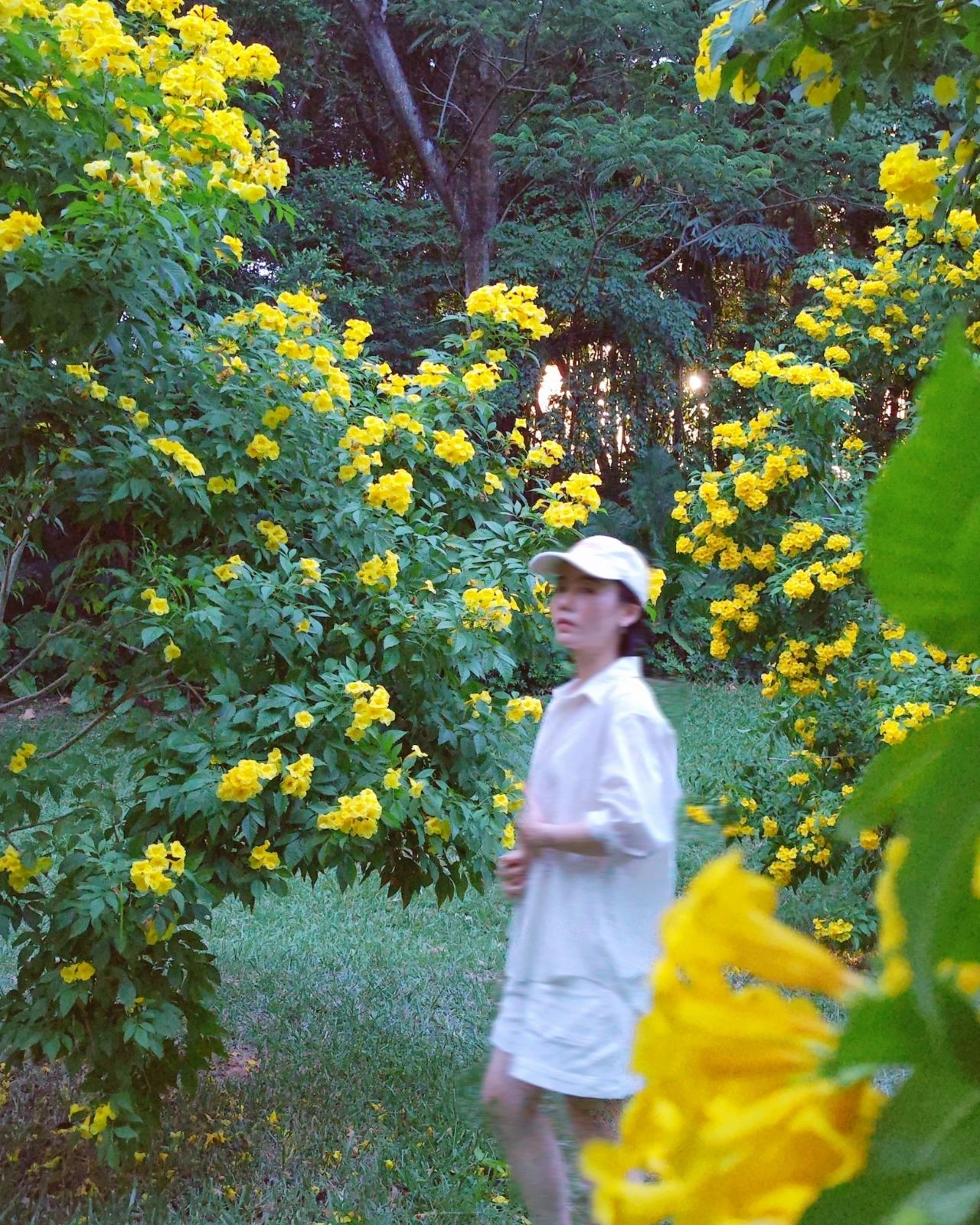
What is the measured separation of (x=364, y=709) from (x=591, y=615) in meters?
0.68

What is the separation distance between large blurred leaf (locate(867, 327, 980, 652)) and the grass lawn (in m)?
2.65

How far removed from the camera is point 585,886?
90.2 inches

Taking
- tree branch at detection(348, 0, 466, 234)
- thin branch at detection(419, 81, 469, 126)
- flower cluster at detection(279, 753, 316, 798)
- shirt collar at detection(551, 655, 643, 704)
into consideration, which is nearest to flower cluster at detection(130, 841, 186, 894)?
flower cluster at detection(279, 753, 316, 798)

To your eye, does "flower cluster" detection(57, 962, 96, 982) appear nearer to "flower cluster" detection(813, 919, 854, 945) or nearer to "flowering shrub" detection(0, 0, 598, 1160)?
"flowering shrub" detection(0, 0, 598, 1160)

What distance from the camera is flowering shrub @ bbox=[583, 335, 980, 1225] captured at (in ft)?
0.60

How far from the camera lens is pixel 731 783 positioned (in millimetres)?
5180

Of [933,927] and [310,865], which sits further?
[310,865]

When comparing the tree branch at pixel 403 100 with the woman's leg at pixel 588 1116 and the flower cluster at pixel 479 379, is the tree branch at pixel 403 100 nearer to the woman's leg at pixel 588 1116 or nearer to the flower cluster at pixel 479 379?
the flower cluster at pixel 479 379

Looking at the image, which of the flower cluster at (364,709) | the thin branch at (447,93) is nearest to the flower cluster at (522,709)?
the flower cluster at (364,709)

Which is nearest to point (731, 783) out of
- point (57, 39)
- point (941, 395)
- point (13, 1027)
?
point (13, 1027)

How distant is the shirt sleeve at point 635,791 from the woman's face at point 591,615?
0.70ft

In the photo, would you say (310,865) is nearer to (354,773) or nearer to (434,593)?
(354,773)

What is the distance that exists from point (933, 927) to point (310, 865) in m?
3.01

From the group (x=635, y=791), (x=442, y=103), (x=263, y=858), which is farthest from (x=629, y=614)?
(x=442, y=103)
